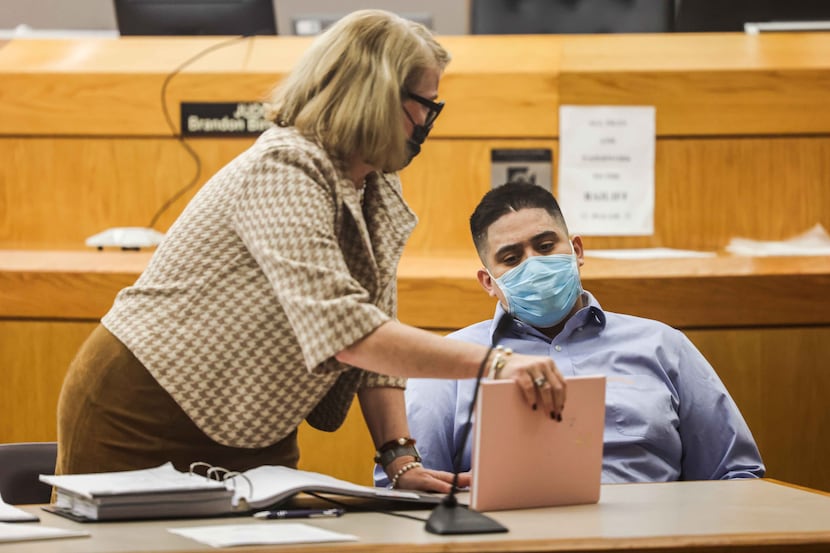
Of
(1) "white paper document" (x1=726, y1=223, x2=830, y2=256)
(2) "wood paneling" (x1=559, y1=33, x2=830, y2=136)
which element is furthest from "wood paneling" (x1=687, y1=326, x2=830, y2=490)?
(2) "wood paneling" (x1=559, y1=33, x2=830, y2=136)

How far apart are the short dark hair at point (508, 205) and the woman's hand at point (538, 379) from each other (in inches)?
33.5

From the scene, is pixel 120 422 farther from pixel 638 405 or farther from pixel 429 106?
pixel 638 405

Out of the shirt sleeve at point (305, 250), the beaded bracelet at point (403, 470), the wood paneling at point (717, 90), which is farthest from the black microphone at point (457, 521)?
the wood paneling at point (717, 90)

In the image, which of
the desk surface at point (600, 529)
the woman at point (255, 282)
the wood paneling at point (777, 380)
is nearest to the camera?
the desk surface at point (600, 529)

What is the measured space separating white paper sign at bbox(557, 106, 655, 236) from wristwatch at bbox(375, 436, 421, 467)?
1.40 m

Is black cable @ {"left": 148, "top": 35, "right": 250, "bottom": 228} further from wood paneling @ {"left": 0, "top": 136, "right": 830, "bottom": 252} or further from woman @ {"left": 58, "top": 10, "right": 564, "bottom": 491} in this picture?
woman @ {"left": 58, "top": 10, "right": 564, "bottom": 491}

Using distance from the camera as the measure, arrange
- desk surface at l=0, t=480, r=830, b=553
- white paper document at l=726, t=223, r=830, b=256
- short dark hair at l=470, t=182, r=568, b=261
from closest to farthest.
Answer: desk surface at l=0, t=480, r=830, b=553 < short dark hair at l=470, t=182, r=568, b=261 < white paper document at l=726, t=223, r=830, b=256

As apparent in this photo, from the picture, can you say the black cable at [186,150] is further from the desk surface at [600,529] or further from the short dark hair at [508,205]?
the desk surface at [600,529]

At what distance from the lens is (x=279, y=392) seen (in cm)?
149

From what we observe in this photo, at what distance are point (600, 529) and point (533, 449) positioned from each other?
16 centimetres

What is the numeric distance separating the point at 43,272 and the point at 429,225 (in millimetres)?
1018

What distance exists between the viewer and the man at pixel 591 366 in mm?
1946

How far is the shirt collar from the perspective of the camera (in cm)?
208

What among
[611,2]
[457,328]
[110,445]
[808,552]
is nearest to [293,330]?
[110,445]
